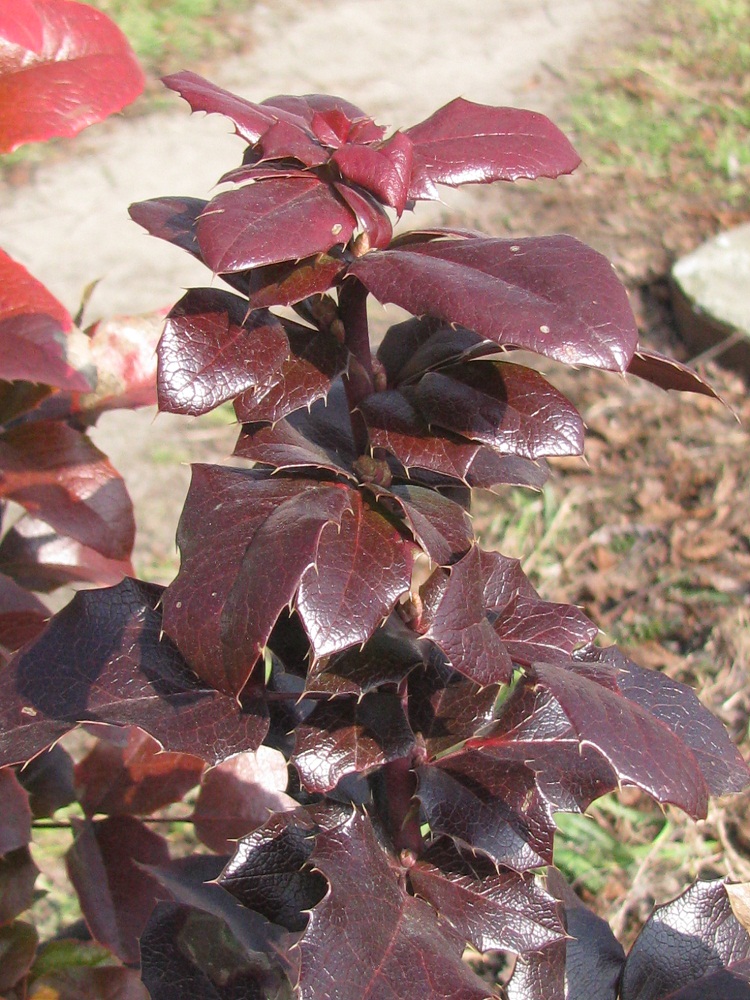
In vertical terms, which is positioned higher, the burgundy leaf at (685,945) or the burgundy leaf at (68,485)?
the burgundy leaf at (68,485)

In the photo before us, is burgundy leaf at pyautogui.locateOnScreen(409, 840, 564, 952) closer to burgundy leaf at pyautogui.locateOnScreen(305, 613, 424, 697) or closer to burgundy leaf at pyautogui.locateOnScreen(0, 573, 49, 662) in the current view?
burgundy leaf at pyautogui.locateOnScreen(305, 613, 424, 697)

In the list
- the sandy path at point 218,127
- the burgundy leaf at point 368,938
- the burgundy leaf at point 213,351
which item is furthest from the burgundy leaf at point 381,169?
the sandy path at point 218,127

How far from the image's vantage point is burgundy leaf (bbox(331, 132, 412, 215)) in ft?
2.39

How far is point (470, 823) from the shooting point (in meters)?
0.89

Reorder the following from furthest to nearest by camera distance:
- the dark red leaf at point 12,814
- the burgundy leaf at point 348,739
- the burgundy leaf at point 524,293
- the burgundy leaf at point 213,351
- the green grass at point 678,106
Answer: the green grass at point 678,106
the dark red leaf at point 12,814
the burgundy leaf at point 348,739
the burgundy leaf at point 213,351
the burgundy leaf at point 524,293

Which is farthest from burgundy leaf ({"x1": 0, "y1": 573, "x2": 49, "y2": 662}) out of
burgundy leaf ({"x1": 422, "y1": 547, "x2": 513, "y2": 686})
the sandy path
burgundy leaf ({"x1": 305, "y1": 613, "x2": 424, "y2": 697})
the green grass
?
the green grass

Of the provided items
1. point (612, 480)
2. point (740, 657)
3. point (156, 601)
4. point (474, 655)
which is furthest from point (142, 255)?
point (474, 655)

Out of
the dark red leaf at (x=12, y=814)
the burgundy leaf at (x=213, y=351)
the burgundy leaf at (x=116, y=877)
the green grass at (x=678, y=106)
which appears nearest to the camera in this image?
the burgundy leaf at (x=213, y=351)

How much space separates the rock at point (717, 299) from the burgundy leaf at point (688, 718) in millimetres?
2505

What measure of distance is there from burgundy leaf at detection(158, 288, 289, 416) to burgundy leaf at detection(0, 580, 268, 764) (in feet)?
0.67

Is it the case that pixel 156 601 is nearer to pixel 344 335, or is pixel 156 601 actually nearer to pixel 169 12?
pixel 344 335

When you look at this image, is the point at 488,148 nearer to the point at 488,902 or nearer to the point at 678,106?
the point at 488,902

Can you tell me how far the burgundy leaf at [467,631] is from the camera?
763mm

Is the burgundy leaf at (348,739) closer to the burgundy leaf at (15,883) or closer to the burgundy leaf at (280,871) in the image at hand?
the burgundy leaf at (280,871)
